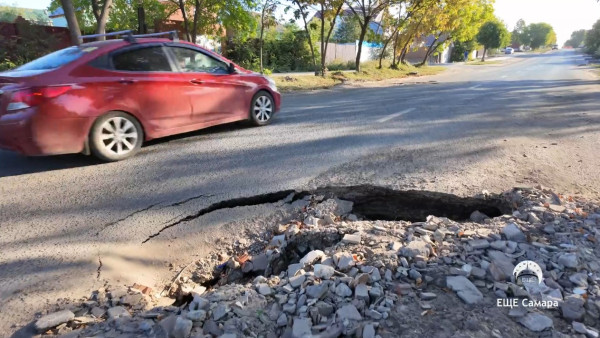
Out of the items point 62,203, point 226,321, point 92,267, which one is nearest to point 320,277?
point 226,321

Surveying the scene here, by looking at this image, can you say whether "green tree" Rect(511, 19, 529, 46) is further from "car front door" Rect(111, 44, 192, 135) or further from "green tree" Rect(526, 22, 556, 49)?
"car front door" Rect(111, 44, 192, 135)

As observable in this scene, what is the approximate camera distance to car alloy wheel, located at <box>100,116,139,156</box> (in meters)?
5.16

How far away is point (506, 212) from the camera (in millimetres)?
4000

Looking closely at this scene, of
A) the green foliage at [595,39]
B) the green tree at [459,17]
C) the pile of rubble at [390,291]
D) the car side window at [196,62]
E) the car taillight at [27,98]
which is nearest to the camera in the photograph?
the pile of rubble at [390,291]

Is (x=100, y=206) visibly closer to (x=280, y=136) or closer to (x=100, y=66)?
(x=100, y=66)

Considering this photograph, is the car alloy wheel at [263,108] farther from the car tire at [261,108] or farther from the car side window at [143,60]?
the car side window at [143,60]

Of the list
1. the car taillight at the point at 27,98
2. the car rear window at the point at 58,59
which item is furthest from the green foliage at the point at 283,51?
the car taillight at the point at 27,98

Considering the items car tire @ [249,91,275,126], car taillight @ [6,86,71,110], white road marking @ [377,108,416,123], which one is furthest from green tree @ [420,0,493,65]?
car taillight @ [6,86,71,110]

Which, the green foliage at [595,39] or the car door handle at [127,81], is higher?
the green foliage at [595,39]

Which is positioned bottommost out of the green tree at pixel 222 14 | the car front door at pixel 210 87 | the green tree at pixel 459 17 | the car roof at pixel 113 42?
the car front door at pixel 210 87

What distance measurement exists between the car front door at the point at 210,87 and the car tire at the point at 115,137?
948mm

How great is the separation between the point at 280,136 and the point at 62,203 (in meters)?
3.53
